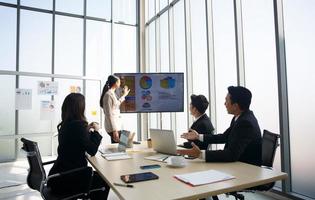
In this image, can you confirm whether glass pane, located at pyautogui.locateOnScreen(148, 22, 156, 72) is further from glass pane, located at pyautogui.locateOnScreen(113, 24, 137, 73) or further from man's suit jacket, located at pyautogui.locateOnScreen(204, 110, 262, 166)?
man's suit jacket, located at pyautogui.locateOnScreen(204, 110, 262, 166)

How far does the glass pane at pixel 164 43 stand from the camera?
512 centimetres

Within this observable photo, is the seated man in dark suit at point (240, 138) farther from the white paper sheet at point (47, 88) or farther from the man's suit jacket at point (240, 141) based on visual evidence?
the white paper sheet at point (47, 88)

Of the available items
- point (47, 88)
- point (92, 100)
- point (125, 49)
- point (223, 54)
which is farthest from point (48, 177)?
point (125, 49)

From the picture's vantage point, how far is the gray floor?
282 cm

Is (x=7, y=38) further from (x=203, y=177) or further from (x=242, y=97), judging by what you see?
(x=203, y=177)

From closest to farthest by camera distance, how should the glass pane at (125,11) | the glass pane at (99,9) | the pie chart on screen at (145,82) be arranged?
1. the pie chart on screen at (145,82)
2. the glass pane at (99,9)
3. the glass pane at (125,11)

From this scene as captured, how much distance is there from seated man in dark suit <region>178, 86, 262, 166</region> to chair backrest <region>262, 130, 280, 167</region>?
0.22 ft

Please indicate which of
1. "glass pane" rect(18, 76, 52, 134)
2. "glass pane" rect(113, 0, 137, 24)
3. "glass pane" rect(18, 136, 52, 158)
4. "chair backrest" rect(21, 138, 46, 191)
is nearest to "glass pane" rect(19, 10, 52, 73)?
"glass pane" rect(18, 76, 52, 134)

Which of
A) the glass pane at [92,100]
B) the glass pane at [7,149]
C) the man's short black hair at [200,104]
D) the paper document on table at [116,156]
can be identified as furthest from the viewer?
the glass pane at [92,100]

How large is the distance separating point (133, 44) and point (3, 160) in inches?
156

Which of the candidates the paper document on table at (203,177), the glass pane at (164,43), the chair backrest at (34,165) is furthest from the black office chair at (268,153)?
the glass pane at (164,43)

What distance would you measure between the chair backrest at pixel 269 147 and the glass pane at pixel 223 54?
1.49m

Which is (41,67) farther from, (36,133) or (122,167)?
(122,167)

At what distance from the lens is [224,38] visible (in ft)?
11.5
